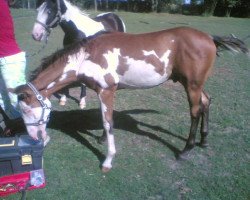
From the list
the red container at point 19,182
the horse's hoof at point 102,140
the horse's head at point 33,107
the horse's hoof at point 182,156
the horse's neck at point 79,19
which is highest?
the horse's neck at point 79,19

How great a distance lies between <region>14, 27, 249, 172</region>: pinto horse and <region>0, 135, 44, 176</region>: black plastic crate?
412 mm

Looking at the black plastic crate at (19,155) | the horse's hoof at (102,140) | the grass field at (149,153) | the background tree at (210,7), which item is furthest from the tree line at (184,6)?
the black plastic crate at (19,155)

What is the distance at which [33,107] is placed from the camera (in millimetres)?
3881

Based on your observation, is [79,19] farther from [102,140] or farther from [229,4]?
[229,4]

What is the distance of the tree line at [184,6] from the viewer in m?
33.2

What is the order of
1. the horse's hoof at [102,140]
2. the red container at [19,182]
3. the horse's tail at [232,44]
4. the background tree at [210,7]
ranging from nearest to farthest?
the red container at [19,182], the horse's tail at [232,44], the horse's hoof at [102,140], the background tree at [210,7]

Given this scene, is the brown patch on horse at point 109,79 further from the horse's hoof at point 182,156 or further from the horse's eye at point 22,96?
the horse's hoof at point 182,156

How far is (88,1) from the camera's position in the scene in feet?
104

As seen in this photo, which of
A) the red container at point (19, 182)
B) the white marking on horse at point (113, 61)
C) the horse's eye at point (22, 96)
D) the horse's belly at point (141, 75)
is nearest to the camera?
the red container at point (19, 182)

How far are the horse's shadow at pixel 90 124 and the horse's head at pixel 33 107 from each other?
1111 millimetres

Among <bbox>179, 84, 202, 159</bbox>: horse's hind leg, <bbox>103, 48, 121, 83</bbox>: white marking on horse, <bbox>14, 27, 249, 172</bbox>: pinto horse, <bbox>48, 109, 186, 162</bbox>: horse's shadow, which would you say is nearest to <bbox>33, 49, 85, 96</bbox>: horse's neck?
<bbox>14, 27, 249, 172</bbox>: pinto horse

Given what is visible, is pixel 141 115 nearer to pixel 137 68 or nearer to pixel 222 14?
pixel 137 68

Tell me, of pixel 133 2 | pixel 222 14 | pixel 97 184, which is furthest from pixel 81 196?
pixel 133 2

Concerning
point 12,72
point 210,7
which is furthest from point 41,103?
point 210,7
